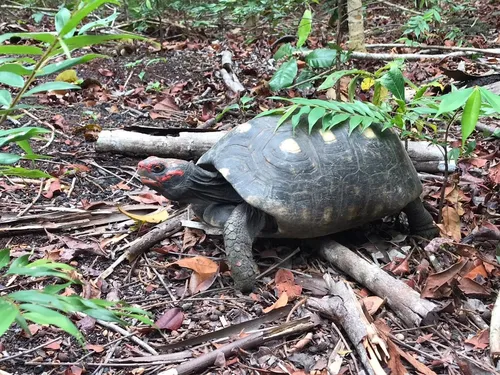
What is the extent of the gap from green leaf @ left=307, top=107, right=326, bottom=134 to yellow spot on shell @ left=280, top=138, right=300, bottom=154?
15 cm

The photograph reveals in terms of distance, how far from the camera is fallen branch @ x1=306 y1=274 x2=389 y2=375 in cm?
245

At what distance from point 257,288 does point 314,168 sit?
0.88 meters

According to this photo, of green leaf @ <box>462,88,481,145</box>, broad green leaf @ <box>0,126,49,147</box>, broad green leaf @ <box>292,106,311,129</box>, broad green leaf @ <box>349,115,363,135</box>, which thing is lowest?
broad green leaf @ <box>349,115,363,135</box>

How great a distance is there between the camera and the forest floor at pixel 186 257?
2.56m

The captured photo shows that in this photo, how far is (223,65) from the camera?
6.61 metres

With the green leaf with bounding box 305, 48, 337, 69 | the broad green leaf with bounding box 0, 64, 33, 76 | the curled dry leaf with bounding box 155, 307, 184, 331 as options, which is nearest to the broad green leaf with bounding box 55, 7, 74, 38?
the broad green leaf with bounding box 0, 64, 33, 76

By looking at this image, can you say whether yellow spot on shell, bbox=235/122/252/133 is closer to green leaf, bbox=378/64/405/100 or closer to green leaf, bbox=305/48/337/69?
green leaf, bbox=378/64/405/100

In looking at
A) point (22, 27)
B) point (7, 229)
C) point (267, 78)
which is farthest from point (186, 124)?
point (22, 27)

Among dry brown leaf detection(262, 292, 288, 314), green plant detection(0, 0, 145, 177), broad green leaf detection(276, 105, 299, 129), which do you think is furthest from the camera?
broad green leaf detection(276, 105, 299, 129)

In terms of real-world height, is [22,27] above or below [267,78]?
above

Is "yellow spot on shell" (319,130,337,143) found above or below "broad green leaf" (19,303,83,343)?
below

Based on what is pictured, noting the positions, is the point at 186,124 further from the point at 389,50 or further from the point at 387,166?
the point at 389,50

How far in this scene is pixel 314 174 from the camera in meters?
3.28

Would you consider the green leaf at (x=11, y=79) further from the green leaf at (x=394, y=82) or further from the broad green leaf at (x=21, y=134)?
the green leaf at (x=394, y=82)
